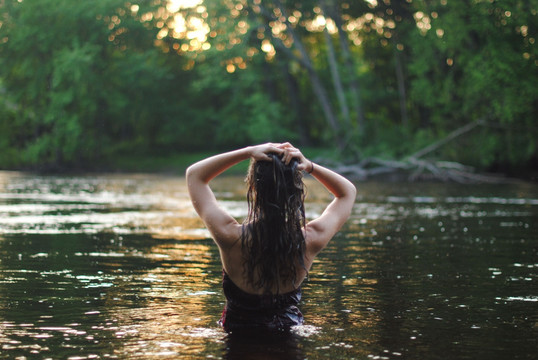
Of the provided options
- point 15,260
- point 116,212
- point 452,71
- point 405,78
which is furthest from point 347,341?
point 405,78

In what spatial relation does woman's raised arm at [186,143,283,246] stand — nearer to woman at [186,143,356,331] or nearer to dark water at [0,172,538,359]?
woman at [186,143,356,331]

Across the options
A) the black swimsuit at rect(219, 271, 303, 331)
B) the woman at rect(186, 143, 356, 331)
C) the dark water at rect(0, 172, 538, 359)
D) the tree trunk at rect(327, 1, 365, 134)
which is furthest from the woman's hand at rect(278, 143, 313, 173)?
the tree trunk at rect(327, 1, 365, 134)

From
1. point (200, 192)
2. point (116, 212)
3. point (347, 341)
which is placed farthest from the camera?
point (116, 212)

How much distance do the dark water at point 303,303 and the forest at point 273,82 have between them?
75.7 ft

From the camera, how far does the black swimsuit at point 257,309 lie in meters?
5.21

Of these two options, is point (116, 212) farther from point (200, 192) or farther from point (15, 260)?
point (200, 192)

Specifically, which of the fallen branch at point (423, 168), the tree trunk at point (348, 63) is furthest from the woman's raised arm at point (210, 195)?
the tree trunk at point (348, 63)

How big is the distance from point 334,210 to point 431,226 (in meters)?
11.1

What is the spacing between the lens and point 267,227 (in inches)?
193

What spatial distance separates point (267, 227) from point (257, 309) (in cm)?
70

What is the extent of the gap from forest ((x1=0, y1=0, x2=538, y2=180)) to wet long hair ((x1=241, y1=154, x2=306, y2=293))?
32471 mm

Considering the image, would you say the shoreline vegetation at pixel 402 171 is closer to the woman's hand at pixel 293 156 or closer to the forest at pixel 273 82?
the forest at pixel 273 82

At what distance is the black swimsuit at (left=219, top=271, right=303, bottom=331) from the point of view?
5.21 metres

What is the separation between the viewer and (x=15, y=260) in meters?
10.1
